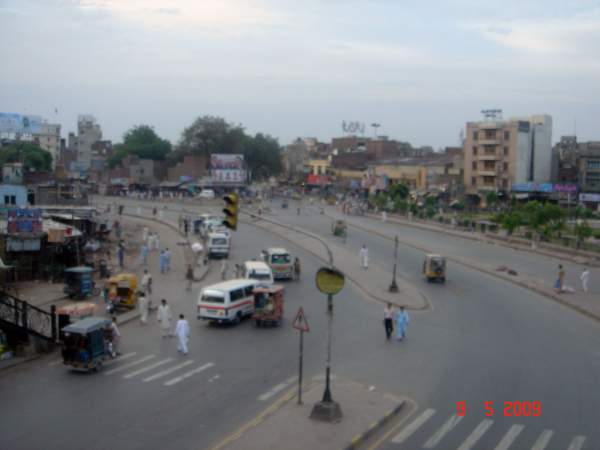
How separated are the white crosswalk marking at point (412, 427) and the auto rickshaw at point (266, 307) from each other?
8925 millimetres

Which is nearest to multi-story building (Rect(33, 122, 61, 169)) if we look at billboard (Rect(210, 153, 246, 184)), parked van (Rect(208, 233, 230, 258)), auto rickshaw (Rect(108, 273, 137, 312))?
billboard (Rect(210, 153, 246, 184))

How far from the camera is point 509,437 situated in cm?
1223

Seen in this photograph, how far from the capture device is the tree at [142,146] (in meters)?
134

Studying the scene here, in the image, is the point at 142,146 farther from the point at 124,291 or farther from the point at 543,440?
the point at 543,440

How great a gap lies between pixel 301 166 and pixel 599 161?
68957mm

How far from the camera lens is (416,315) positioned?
24.9 metres

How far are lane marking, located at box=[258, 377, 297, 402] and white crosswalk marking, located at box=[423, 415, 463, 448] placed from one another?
3.79 metres

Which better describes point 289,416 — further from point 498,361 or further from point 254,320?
point 254,320

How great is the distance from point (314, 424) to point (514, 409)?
4.41m

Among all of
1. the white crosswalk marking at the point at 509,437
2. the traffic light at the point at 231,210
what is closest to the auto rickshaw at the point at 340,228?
the traffic light at the point at 231,210

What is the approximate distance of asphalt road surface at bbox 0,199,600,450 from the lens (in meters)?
12.3

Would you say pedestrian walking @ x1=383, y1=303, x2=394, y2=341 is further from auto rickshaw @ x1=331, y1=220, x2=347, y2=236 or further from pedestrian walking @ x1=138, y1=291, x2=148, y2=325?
auto rickshaw @ x1=331, y1=220, x2=347, y2=236

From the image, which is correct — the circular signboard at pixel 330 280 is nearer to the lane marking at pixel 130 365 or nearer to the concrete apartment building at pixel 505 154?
the lane marking at pixel 130 365

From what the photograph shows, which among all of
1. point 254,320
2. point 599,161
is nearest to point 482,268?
point 254,320
